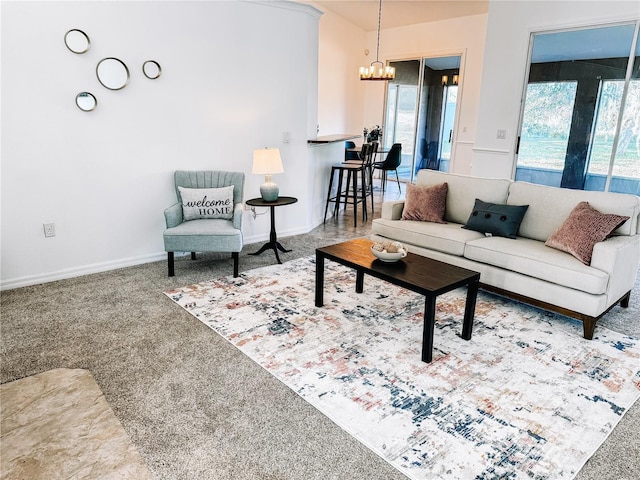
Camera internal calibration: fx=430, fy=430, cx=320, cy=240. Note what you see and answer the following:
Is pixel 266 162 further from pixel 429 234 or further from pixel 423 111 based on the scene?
pixel 423 111

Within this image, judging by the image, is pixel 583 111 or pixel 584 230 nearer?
pixel 584 230

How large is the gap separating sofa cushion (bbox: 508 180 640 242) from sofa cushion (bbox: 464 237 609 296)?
134 millimetres

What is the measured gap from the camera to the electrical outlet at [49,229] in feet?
12.0

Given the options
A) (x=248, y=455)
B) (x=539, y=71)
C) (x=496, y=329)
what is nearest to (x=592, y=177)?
(x=539, y=71)

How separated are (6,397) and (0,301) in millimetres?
1453

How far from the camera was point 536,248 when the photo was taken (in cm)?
325

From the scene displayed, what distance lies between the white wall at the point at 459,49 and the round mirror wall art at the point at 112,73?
550cm

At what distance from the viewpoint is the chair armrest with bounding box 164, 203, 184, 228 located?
3902mm

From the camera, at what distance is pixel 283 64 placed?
4.80 m

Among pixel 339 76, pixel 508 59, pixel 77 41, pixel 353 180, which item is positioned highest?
pixel 339 76

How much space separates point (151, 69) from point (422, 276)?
3.09 meters

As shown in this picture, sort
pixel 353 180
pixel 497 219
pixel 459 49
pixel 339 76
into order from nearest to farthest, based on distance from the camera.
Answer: pixel 497 219 → pixel 353 180 → pixel 459 49 → pixel 339 76

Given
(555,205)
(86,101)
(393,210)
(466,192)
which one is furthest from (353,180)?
(86,101)

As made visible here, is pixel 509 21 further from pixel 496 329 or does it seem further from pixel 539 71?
pixel 496 329
